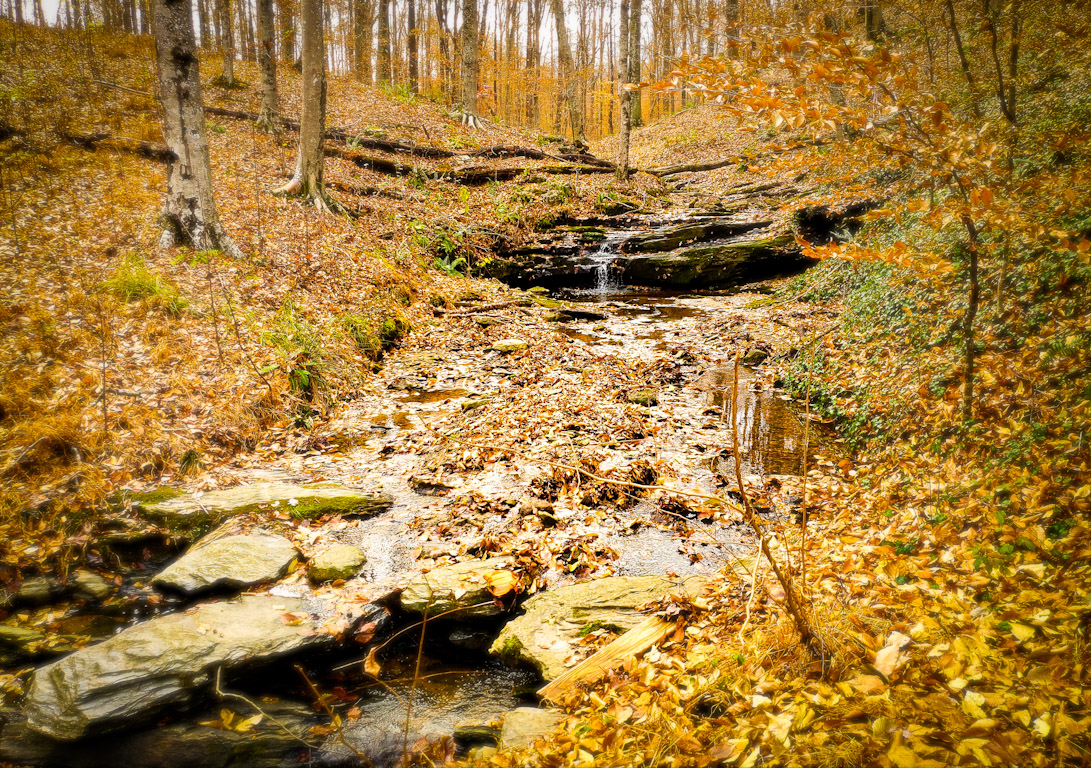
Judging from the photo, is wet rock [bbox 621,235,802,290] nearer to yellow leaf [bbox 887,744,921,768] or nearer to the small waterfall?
the small waterfall

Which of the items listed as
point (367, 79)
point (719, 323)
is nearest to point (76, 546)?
point (719, 323)

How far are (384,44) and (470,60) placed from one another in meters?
9.88

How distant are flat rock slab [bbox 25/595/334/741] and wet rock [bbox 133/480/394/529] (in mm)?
1244

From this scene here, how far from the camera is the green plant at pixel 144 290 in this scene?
22.1 feet

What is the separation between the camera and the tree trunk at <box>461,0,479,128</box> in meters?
18.6

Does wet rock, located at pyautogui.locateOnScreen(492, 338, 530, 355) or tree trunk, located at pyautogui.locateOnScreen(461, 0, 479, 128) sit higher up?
tree trunk, located at pyautogui.locateOnScreen(461, 0, 479, 128)

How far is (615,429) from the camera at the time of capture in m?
6.31

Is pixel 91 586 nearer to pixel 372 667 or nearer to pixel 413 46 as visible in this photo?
pixel 372 667

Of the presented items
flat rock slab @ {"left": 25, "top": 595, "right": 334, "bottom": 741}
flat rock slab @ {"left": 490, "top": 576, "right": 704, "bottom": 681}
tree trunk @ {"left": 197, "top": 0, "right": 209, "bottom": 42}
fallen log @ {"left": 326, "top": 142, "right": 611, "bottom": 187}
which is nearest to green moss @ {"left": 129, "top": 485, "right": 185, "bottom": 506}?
flat rock slab @ {"left": 25, "top": 595, "right": 334, "bottom": 741}

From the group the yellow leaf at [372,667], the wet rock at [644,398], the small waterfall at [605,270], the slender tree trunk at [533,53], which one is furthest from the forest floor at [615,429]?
the slender tree trunk at [533,53]

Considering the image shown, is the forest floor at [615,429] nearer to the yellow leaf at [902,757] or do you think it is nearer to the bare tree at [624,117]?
the yellow leaf at [902,757]

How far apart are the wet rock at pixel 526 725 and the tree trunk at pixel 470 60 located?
72.4 feet

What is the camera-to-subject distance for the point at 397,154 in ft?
54.2

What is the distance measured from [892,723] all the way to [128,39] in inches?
1353
